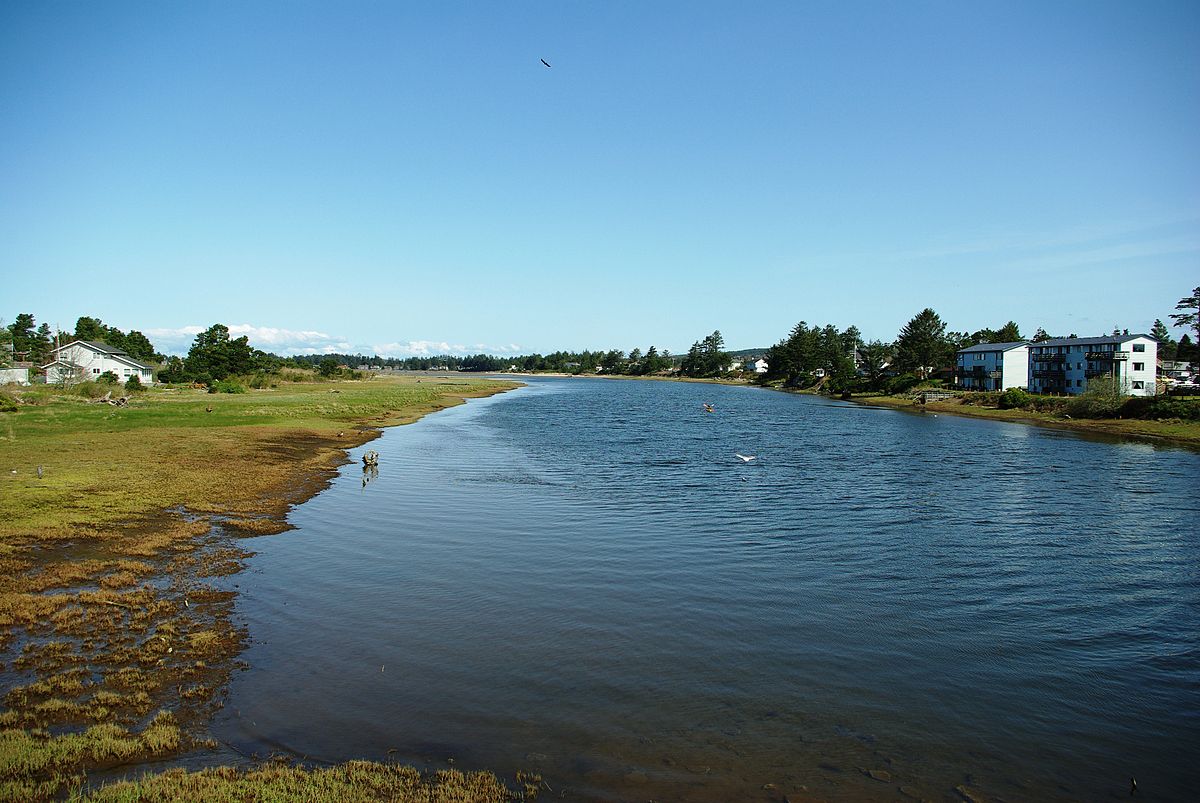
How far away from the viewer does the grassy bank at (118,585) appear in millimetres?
8719

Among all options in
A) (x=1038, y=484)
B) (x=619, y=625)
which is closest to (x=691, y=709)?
(x=619, y=625)

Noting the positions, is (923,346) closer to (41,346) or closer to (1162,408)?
(1162,408)

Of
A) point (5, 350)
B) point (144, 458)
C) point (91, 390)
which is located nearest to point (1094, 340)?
point (144, 458)

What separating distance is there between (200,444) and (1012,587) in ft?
119

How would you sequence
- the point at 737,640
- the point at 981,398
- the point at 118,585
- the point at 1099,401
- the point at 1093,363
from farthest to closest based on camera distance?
the point at 981,398, the point at 1093,363, the point at 1099,401, the point at 118,585, the point at 737,640

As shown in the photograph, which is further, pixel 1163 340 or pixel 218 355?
pixel 1163 340

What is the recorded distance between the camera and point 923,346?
113125 millimetres

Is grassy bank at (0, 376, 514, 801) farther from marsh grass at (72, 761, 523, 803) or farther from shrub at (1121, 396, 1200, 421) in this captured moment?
shrub at (1121, 396, 1200, 421)

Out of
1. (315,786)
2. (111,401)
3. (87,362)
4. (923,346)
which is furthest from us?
(923,346)

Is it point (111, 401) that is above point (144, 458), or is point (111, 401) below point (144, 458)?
above

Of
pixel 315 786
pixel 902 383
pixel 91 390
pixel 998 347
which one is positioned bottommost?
pixel 315 786

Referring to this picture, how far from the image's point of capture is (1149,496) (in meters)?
29.7

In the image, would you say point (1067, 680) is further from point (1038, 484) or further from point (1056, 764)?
point (1038, 484)

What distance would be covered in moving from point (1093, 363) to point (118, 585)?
329 feet
